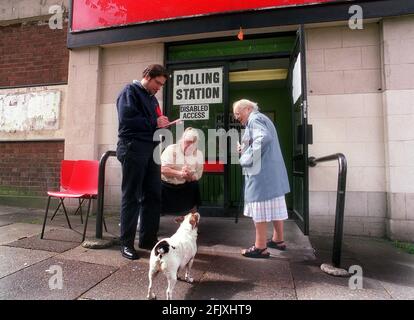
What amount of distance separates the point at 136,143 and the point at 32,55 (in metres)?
4.42

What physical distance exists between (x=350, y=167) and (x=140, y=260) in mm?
3234

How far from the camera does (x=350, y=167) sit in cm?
446

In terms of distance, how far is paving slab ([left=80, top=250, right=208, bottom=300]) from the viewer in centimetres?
230

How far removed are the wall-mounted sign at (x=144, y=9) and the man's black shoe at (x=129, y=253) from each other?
3638 mm

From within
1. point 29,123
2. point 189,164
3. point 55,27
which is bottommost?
point 189,164

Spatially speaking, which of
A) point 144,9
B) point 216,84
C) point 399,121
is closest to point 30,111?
point 144,9

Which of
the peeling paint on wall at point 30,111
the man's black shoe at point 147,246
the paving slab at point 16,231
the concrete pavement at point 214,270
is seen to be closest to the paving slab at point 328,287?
the concrete pavement at point 214,270

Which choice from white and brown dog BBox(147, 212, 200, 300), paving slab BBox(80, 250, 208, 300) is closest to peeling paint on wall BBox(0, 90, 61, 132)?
paving slab BBox(80, 250, 208, 300)

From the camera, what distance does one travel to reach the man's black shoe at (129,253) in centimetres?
306

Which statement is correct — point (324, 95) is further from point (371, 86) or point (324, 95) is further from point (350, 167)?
point (350, 167)
